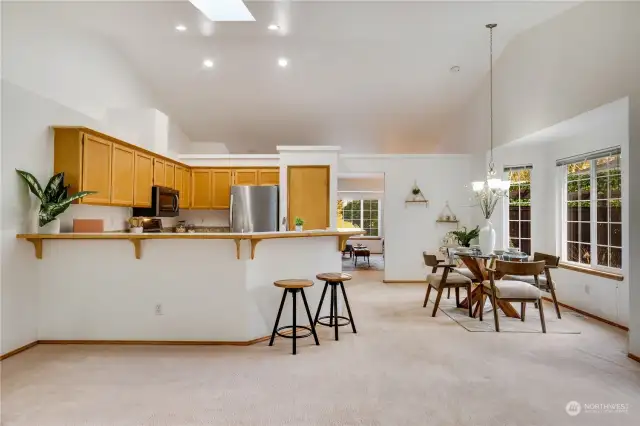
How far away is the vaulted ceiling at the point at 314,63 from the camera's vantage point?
5.02 meters

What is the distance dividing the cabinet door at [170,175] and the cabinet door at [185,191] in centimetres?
41

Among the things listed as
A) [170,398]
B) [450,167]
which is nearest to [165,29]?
[170,398]

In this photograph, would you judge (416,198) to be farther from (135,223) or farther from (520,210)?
(135,223)

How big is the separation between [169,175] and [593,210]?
6.08 metres

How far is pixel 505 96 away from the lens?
600cm

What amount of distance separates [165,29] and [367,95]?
10.7 feet

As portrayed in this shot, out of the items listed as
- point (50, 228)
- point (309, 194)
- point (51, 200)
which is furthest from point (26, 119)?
point (309, 194)

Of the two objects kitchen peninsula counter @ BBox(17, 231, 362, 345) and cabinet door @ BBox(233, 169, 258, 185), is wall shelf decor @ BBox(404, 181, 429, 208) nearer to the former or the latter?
cabinet door @ BBox(233, 169, 258, 185)

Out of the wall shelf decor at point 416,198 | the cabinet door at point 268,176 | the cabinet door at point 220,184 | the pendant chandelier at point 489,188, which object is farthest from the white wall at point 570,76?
the cabinet door at point 220,184

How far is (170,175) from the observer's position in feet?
20.6

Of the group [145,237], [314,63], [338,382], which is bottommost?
[338,382]

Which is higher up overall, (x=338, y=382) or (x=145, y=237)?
(x=145, y=237)

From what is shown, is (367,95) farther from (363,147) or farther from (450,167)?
(450,167)

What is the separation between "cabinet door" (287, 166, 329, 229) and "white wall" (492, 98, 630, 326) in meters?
2.88
